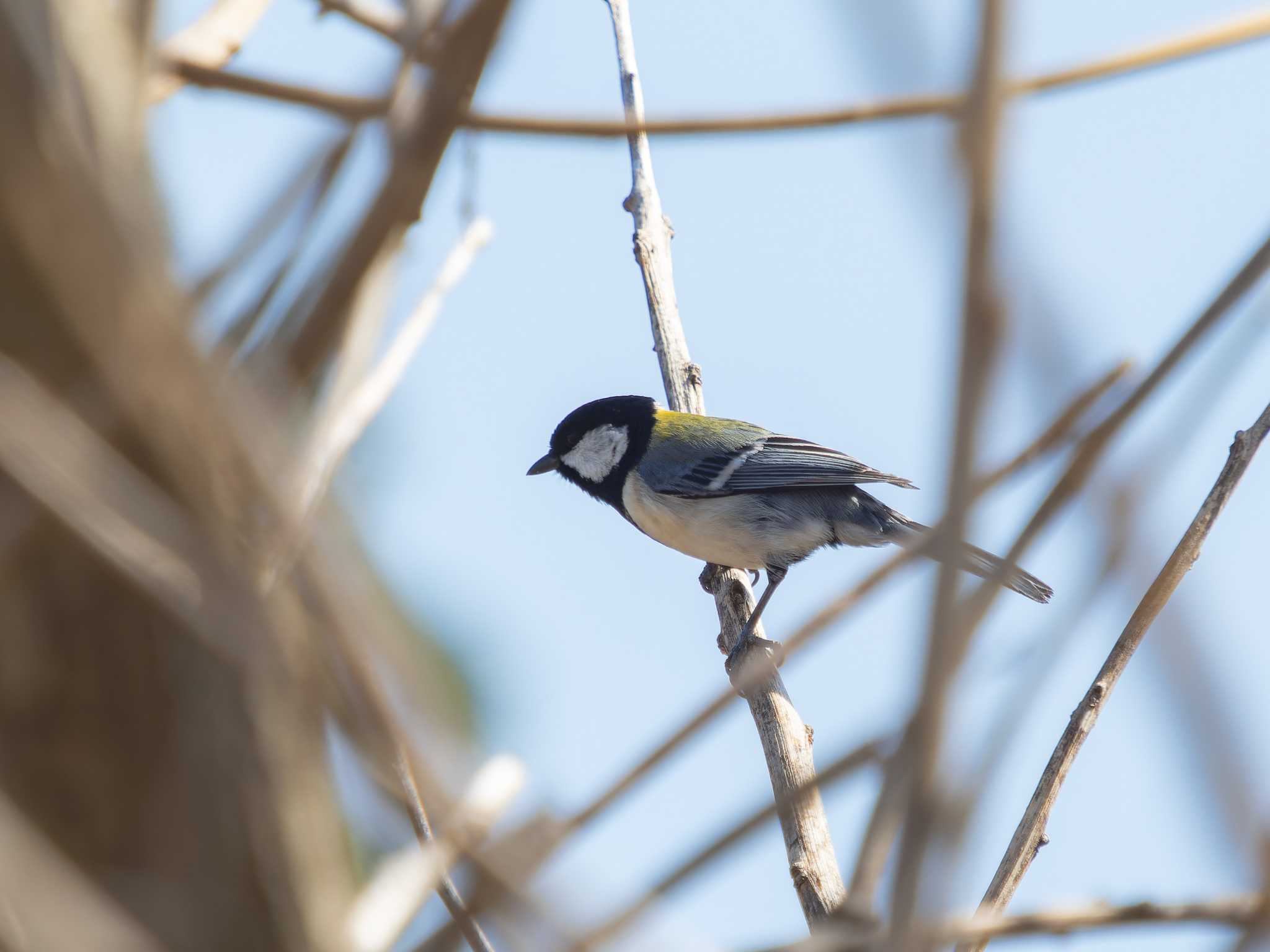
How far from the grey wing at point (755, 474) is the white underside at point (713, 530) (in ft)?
0.20

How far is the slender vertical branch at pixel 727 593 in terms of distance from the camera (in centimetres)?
301

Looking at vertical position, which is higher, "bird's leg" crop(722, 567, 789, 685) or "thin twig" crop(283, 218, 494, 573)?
"bird's leg" crop(722, 567, 789, 685)

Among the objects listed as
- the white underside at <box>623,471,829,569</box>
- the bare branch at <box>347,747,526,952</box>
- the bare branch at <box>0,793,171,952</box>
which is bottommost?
the bare branch at <box>0,793,171,952</box>

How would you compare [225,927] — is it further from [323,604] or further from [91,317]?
[91,317]

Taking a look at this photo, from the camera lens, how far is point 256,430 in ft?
2.30

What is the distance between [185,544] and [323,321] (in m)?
0.20

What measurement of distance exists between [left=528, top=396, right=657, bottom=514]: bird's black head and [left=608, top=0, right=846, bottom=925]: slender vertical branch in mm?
551

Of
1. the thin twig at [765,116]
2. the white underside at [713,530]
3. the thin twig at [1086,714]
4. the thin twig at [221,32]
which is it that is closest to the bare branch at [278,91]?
the thin twig at [765,116]

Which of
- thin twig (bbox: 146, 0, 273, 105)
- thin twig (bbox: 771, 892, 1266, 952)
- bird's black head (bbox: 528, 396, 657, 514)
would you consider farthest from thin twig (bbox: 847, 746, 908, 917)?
bird's black head (bbox: 528, 396, 657, 514)

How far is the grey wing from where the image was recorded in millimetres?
5535

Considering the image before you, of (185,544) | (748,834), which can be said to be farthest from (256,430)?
(748,834)

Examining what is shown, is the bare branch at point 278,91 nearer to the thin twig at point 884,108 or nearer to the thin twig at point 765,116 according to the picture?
the thin twig at point 765,116

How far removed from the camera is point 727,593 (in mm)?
5102

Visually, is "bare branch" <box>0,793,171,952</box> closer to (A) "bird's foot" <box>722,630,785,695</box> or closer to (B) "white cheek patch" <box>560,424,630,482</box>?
(A) "bird's foot" <box>722,630,785,695</box>
